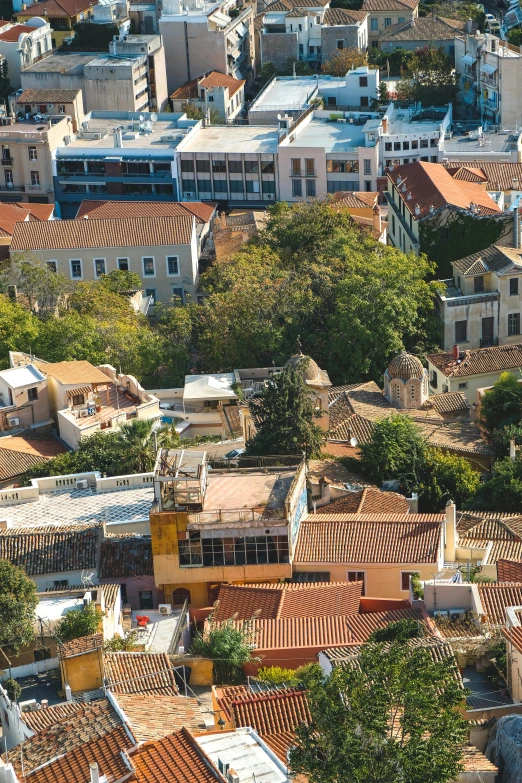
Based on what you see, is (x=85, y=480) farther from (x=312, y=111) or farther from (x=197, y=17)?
(x=197, y=17)

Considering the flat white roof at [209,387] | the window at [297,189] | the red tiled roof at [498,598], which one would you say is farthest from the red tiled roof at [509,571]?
the window at [297,189]

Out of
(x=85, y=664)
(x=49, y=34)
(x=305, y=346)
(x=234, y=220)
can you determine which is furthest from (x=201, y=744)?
(x=49, y=34)

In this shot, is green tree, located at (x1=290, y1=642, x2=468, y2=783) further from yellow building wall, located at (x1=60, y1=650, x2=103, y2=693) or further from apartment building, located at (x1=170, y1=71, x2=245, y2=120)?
apartment building, located at (x1=170, y1=71, x2=245, y2=120)

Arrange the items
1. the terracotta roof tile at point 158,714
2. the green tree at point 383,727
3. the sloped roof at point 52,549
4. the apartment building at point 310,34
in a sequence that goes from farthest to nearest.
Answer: the apartment building at point 310,34 → the sloped roof at point 52,549 → the terracotta roof tile at point 158,714 → the green tree at point 383,727

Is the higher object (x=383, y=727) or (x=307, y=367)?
(x=383, y=727)

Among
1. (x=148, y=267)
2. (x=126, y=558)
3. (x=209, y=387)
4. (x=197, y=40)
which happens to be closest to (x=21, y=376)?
(x=209, y=387)

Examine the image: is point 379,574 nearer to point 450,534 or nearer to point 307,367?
point 450,534

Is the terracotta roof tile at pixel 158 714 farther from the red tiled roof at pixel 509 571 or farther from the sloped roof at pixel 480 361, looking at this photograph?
the sloped roof at pixel 480 361

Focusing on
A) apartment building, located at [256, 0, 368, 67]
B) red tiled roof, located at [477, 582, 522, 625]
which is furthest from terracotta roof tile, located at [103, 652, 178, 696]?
apartment building, located at [256, 0, 368, 67]

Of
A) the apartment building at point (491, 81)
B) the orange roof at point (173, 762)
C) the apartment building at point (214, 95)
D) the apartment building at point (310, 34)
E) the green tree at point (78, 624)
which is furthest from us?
the apartment building at point (310, 34)
